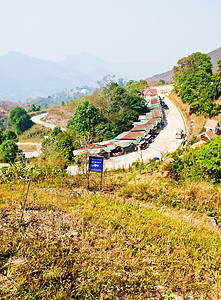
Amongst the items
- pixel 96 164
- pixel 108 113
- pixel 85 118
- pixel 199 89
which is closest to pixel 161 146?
pixel 85 118

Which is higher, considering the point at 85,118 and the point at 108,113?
the point at 108,113

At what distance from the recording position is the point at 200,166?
27.2ft

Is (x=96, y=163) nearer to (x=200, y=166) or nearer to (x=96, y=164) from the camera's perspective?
(x=96, y=164)

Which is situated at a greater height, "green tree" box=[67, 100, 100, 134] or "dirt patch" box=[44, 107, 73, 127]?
"dirt patch" box=[44, 107, 73, 127]

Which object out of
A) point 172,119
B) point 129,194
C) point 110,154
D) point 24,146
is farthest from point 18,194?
point 24,146

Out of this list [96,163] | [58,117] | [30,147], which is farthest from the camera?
[58,117]

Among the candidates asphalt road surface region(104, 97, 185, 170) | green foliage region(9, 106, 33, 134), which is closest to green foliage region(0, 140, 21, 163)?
asphalt road surface region(104, 97, 185, 170)

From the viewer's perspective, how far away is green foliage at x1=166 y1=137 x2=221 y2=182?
8.01 meters

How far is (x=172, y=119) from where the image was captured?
39.1m

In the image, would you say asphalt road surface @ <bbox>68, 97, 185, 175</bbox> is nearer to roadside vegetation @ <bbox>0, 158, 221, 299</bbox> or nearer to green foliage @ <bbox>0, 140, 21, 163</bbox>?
green foliage @ <bbox>0, 140, 21, 163</bbox>

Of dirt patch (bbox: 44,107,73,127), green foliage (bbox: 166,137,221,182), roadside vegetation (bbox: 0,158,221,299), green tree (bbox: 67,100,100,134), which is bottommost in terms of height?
green foliage (bbox: 166,137,221,182)

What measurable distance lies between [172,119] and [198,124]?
27.9 feet

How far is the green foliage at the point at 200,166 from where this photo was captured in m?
8.01

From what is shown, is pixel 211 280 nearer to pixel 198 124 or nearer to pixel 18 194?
pixel 18 194
